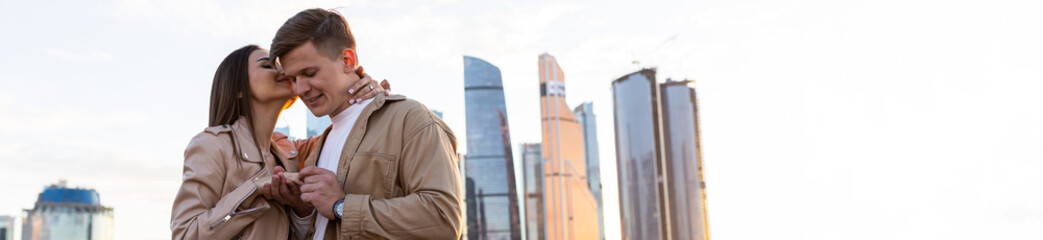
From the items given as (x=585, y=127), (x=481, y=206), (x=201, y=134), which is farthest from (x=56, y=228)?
(x=201, y=134)

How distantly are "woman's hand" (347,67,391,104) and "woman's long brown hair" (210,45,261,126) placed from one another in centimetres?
50

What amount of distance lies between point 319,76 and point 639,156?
80656mm

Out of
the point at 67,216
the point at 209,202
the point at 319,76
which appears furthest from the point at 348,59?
the point at 67,216

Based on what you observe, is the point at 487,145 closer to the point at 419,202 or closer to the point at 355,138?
the point at 355,138

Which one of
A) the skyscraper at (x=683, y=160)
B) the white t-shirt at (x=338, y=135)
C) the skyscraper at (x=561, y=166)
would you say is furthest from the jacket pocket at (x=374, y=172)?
the skyscraper at (x=683, y=160)

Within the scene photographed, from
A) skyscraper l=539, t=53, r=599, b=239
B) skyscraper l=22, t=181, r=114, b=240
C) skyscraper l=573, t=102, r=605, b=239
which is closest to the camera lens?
skyscraper l=22, t=181, r=114, b=240

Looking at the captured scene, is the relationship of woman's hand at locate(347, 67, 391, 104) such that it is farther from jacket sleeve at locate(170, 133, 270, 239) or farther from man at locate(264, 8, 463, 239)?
jacket sleeve at locate(170, 133, 270, 239)

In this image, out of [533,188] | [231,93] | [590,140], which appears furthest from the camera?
[590,140]

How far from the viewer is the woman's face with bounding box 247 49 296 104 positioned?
11.7 feet

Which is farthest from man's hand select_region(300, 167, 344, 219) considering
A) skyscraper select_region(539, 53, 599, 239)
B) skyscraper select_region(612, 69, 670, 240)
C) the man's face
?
skyscraper select_region(612, 69, 670, 240)

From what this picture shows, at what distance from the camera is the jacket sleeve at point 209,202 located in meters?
3.06

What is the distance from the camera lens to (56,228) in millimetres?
75562

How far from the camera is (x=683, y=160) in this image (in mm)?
83938

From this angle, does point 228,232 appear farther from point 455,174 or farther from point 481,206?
point 481,206
